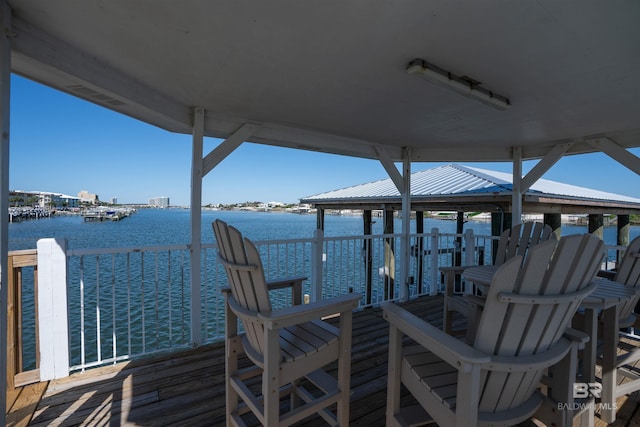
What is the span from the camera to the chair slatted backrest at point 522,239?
293cm

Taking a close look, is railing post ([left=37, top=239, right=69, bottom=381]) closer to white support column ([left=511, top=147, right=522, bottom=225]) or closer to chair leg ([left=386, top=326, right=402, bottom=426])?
chair leg ([left=386, top=326, right=402, bottom=426])

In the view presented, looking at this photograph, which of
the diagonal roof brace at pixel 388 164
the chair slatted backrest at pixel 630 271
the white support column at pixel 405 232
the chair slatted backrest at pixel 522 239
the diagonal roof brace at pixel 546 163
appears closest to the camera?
the chair slatted backrest at pixel 630 271

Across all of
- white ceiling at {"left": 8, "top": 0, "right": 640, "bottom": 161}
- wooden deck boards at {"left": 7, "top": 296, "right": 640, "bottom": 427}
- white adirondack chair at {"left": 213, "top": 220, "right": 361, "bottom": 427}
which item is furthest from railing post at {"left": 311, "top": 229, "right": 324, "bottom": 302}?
white adirondack chair at {"left": 213, "top": 220, "right": 361, "bottom": 427}

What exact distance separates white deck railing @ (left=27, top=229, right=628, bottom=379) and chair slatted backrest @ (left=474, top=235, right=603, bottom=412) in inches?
81.9

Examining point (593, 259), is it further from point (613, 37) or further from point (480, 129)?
point (480, 129)

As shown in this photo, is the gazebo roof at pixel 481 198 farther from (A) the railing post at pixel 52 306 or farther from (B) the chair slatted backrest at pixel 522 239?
(A) the railing post at pixel 52 306

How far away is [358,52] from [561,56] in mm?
1309

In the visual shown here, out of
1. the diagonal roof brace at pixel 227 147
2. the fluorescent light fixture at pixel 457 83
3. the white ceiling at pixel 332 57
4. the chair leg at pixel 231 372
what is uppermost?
the white ceiling at pixel 332 57

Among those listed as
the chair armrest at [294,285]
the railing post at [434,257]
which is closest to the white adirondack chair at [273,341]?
the chair armrest at [294,285]

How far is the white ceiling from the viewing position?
148 cm

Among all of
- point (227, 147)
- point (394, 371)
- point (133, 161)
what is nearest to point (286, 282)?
point (394, 371)

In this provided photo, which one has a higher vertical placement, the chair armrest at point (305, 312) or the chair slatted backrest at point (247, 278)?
the chair slatted backrest at point (247, 278)

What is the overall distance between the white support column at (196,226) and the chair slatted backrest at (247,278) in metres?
1.54

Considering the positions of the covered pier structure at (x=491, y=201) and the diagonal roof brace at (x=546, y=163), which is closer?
the diagonal roof brace at (x=546, y=163)
